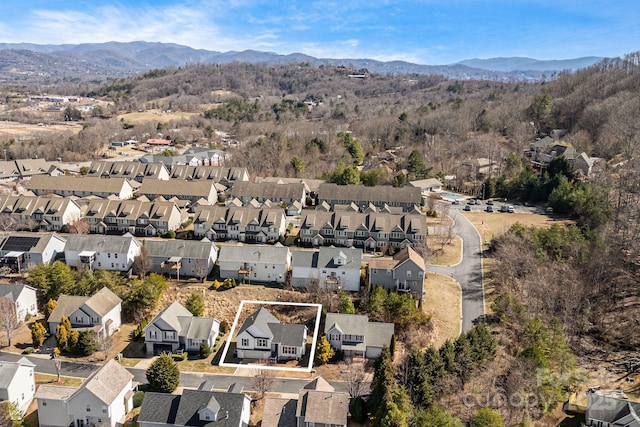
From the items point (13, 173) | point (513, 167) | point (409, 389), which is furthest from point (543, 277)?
point (13, 173)

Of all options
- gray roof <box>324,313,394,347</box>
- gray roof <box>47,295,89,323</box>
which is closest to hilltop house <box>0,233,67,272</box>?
gray roof <box>47,295,89,323</box>

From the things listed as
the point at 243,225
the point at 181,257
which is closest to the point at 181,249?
the point at 181,257

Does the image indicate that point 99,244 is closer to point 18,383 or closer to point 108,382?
point 18,383

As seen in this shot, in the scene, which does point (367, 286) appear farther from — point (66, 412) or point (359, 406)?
point (66, 412)

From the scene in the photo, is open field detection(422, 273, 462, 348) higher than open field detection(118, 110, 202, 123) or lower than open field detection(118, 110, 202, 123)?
lower

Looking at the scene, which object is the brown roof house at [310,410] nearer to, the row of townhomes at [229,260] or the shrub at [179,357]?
the shrub at [179,357]

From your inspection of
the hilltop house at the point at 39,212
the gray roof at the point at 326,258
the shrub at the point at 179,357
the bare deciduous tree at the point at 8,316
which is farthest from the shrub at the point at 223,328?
the hilltop house at the point at 39,212

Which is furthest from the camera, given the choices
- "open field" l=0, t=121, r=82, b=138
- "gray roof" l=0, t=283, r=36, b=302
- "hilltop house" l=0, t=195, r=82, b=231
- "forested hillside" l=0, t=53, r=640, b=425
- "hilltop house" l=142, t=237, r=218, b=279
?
"open field" l=0, t=121, r=82, b=138

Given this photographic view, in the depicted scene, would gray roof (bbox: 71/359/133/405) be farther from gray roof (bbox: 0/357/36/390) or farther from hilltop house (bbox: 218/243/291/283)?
hilltop house (bbox: 218/243/291/283)
